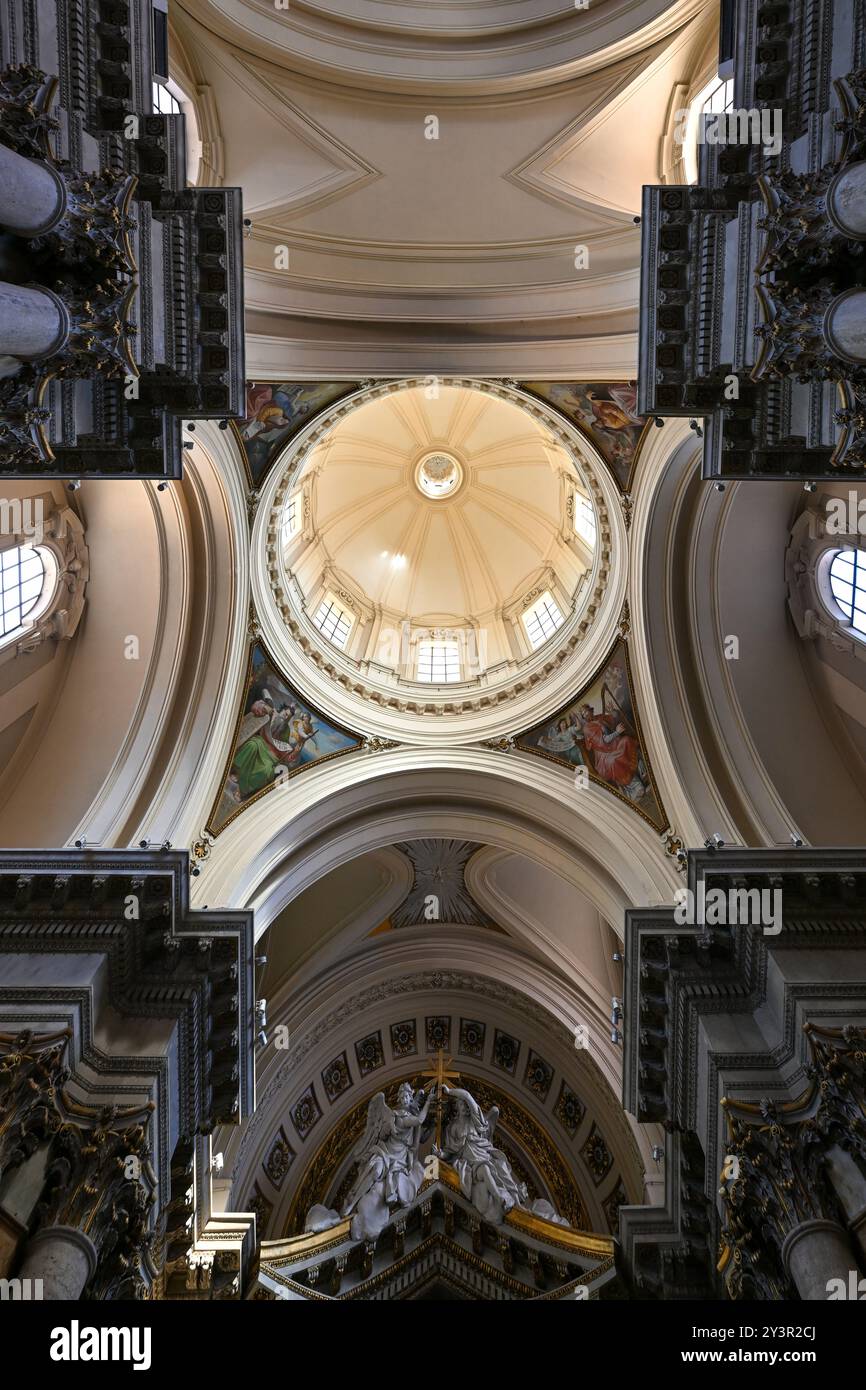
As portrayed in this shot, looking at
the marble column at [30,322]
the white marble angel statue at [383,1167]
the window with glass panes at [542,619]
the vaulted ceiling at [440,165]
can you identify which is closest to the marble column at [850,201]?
the marble column at [30,322]

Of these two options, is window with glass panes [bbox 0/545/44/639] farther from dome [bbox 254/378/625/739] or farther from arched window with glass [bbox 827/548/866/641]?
arched window with glass [bbox 827/548/866/641]

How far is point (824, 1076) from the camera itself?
9.65 metres

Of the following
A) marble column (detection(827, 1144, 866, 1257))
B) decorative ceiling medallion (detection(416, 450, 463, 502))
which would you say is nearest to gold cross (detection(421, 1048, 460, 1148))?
marble column (detection(827, 1144, 866, 1257))

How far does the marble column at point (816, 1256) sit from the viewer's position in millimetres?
8575

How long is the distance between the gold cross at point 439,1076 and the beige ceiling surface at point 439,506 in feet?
33.0

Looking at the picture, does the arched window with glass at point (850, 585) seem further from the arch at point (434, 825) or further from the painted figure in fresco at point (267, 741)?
the painted figure in fresco at point (267, 741)

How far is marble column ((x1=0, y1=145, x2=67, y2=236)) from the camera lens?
6.13 metres

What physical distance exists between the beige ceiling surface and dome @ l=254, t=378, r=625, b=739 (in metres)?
0.04

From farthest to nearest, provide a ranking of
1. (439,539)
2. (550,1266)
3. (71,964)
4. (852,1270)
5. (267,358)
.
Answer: (439,539), (550,1266), (267,358), (71,964), (852,1270)

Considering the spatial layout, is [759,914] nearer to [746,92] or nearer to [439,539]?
[746,92]

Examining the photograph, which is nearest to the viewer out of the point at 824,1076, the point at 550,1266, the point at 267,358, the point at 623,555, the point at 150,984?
the point at 824,1076

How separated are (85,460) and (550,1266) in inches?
527

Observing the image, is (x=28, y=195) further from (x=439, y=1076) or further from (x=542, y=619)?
(x=439, y=1076)

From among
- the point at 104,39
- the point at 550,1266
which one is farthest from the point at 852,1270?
the point at 104,39
